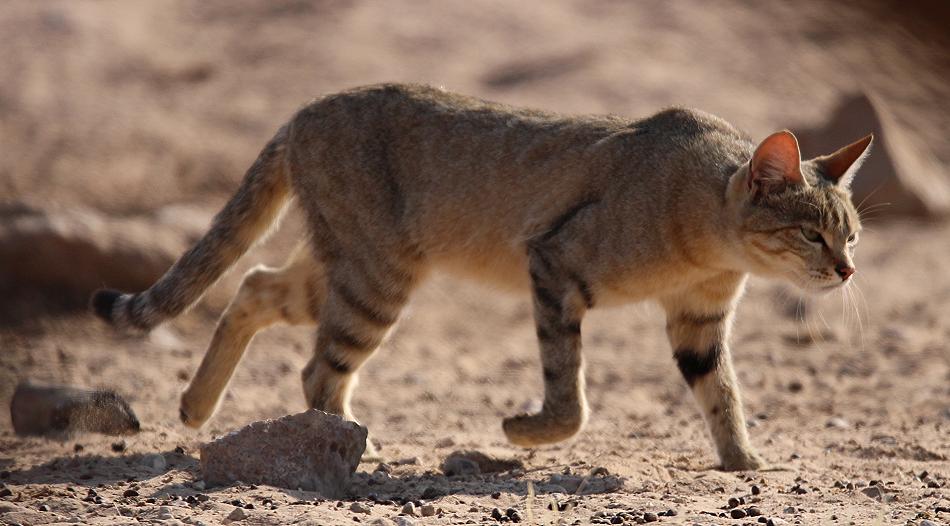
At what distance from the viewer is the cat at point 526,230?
19.3 ft

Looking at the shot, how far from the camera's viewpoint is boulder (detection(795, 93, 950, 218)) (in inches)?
457

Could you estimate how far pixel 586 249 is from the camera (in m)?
6.03

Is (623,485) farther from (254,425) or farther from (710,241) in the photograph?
(254,425)

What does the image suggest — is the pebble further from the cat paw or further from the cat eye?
the cat eye

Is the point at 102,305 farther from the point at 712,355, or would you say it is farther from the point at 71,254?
the point at 71,254

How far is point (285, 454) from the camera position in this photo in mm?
5418

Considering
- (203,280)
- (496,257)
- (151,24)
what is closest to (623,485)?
(496,257)

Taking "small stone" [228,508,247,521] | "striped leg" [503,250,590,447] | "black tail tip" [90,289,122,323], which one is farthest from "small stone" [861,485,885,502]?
"black tail tip" [90,289,122,323]

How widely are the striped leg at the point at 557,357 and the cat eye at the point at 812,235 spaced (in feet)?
3.36

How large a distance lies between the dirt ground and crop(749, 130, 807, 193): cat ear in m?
0.53

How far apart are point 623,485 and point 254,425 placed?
1.59 meters

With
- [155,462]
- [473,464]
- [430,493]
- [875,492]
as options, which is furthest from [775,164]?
[155,462]

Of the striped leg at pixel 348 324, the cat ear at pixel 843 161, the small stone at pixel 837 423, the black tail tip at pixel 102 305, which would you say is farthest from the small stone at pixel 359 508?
the small stone at pixel 837 423

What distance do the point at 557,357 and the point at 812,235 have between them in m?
1.27
